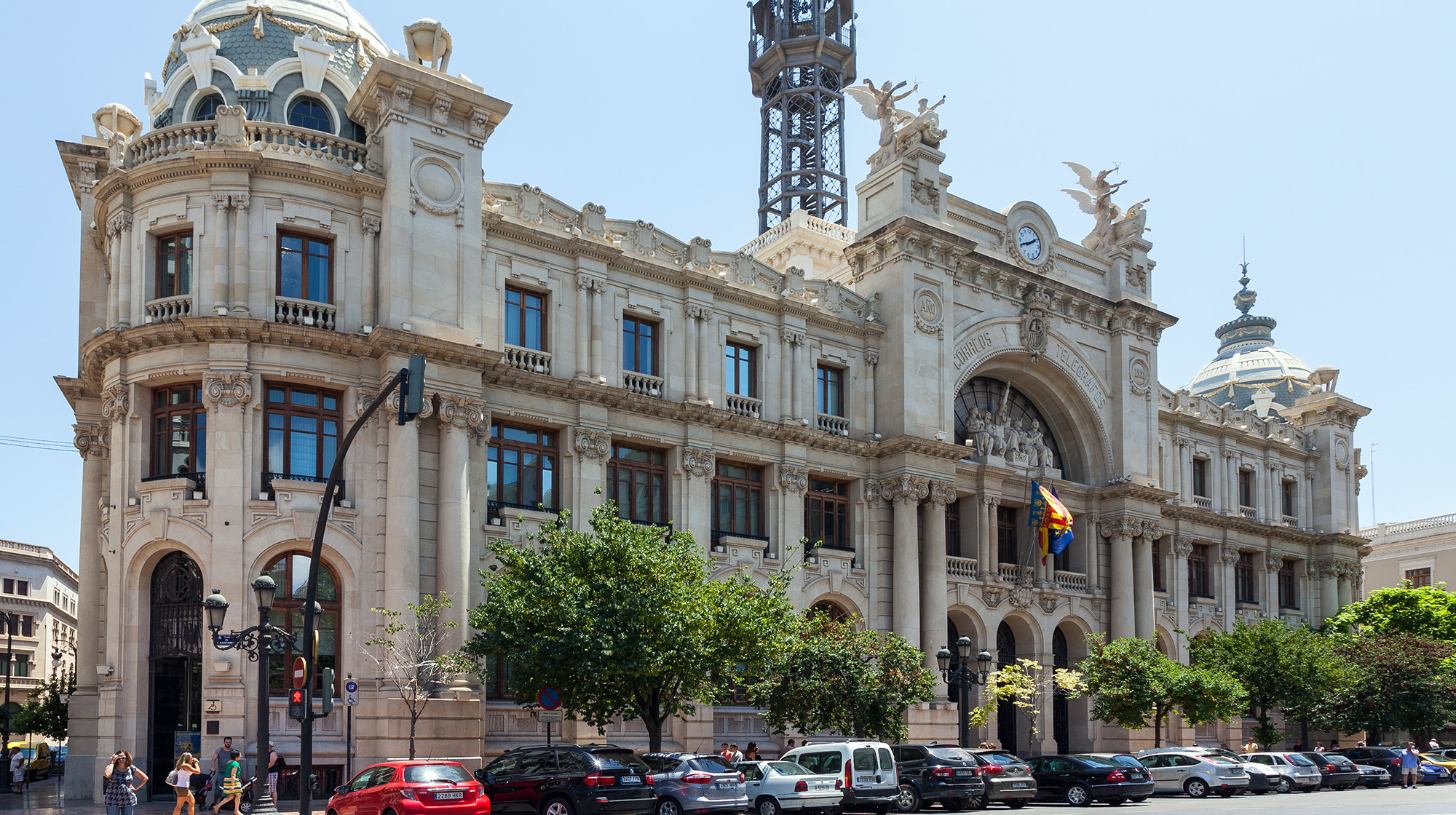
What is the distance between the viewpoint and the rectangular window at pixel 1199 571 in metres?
57.9

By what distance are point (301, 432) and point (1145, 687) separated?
29395mm

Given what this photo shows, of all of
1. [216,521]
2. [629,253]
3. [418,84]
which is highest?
[418,84]

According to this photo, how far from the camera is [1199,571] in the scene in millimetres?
58562

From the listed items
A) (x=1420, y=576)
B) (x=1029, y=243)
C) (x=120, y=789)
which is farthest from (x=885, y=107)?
(x=1420, y=576)

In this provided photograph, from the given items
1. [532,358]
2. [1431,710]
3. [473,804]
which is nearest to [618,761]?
[473,804]

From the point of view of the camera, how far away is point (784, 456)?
4266 centimetres

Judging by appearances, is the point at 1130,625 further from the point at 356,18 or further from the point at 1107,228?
the point at 356,18

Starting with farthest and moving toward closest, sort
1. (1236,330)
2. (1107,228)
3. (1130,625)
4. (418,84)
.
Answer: (1236,330) < (1107,228) < (1130,625) < (418,84)

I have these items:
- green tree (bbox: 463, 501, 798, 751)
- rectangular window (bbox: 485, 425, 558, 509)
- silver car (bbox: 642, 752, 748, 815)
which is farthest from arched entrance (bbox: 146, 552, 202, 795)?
silver car (bbox: 642, 752, 748, 815)

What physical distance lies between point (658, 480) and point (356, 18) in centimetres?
1710

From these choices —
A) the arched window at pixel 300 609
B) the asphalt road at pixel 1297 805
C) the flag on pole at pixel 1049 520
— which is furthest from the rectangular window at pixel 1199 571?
the arched window at pixel 300 609

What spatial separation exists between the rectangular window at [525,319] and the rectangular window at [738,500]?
7.64 metres

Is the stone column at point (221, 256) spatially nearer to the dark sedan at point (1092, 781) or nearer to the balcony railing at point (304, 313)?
the balcony railing at point (304, 313)

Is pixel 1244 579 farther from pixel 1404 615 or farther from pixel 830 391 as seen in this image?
pixel 830 391
